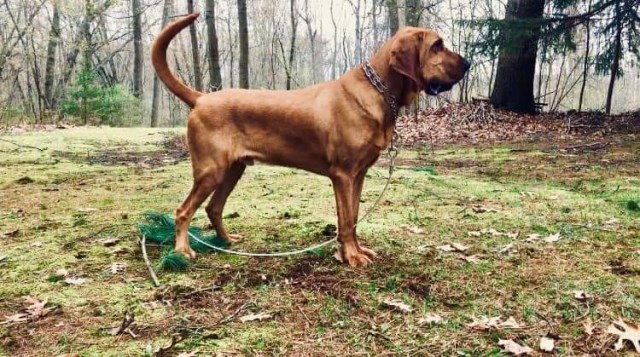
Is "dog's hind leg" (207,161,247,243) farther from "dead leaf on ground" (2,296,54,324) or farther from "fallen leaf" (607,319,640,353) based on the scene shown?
"fallen leaf" (607,319,640,353)

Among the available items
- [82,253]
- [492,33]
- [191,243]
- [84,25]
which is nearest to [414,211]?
[191,243]

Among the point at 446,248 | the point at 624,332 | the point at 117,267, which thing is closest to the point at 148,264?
the point at 117,267

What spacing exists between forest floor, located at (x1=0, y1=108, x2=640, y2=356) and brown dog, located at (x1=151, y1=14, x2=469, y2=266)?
1.73 ft

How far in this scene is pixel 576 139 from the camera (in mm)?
10836

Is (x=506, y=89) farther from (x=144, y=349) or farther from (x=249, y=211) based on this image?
(x=144, y=349)

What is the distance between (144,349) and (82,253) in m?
1.73

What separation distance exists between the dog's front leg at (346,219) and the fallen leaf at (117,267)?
149 centimetres

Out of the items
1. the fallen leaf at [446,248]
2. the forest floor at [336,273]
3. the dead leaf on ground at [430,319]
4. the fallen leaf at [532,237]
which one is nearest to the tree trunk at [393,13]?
the forest floor at [336,273]

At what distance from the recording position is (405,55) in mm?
3586

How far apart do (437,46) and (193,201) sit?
2033 millimetres

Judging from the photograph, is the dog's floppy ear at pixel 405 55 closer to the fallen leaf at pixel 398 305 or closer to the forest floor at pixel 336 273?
the forest floor at pixel 336 273

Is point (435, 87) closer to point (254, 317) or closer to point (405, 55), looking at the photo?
point (405, 55)

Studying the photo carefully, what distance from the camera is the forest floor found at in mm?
2578

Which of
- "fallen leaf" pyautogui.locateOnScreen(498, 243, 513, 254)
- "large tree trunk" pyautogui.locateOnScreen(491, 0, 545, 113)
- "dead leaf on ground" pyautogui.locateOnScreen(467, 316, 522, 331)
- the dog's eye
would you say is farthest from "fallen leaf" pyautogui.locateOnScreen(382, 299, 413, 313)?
"large tree trunk" pyautogui.locateOnScreen(491, 0, 545, 113)
